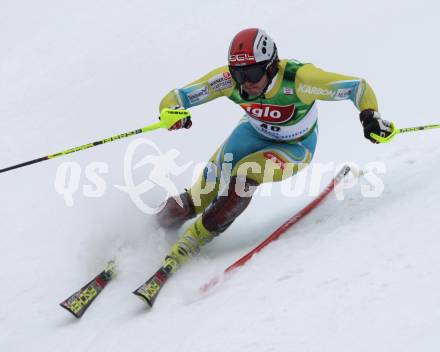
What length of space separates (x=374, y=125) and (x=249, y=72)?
0.90m

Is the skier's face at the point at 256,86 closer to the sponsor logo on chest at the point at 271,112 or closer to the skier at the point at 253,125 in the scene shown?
the skier at the point at 253,125

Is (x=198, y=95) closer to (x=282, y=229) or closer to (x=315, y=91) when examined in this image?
(x=315, y=91)

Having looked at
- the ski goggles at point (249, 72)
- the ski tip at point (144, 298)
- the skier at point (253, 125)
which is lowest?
the ski tip at point (144, 298)

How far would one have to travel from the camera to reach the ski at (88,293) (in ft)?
12.9

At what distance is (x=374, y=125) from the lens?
149 inches

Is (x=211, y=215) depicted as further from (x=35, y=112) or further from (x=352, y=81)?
(x=35, y=112)

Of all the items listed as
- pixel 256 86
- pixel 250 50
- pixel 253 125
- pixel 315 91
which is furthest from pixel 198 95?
pixel 315 91

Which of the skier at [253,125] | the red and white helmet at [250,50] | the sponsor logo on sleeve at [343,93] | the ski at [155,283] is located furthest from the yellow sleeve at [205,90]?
the ski at [155,283]

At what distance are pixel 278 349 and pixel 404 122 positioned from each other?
4365 millimetres

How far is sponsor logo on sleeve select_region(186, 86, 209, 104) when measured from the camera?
453 cm

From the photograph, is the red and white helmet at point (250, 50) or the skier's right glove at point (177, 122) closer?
the red and white helmet at point (250, 50)

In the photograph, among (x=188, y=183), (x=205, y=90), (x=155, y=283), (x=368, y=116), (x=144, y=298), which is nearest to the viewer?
(x=144, y=298)

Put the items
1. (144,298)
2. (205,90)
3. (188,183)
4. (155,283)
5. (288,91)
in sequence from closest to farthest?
(144,298) < (155,283) < (288,91) < (205,90) < (188,183)

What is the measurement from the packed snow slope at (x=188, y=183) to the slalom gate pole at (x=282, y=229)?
84mm
